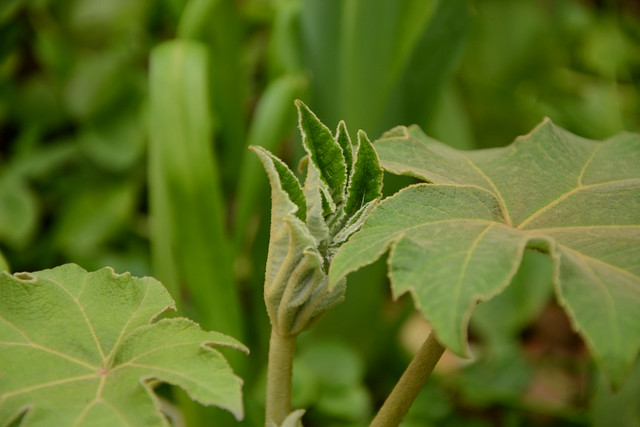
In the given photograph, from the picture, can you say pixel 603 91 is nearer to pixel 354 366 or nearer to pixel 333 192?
pixel 354 366

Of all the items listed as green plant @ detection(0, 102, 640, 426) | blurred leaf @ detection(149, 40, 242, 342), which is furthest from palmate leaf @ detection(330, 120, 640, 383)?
blurred leaf @ detection(149, 40, 242, 342)

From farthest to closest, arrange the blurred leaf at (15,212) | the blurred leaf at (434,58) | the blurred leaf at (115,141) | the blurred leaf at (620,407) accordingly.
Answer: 1. the blurred leaf at (115,141)
2. the blurred leaf at (15,212)
3. the blurred leaf at (434,58)
4. the blurred leaf at (620,407)

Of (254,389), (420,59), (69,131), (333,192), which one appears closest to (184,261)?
(254,389)

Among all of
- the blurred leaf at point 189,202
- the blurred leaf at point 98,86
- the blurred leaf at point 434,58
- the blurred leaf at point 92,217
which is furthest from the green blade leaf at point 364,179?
the blurred leaf at point 98,86

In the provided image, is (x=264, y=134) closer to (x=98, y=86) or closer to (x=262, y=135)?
(x=262, y=135)

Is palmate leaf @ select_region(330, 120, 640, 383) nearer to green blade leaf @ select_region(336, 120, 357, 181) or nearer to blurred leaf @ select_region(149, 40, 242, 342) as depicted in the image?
green blade leaf @ select_region(336, 120, 357, 181)

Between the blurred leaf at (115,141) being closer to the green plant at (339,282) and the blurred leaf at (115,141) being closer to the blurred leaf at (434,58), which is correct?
the blurred leaf at (434,58)

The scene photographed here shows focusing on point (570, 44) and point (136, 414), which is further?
point (570, 44)
